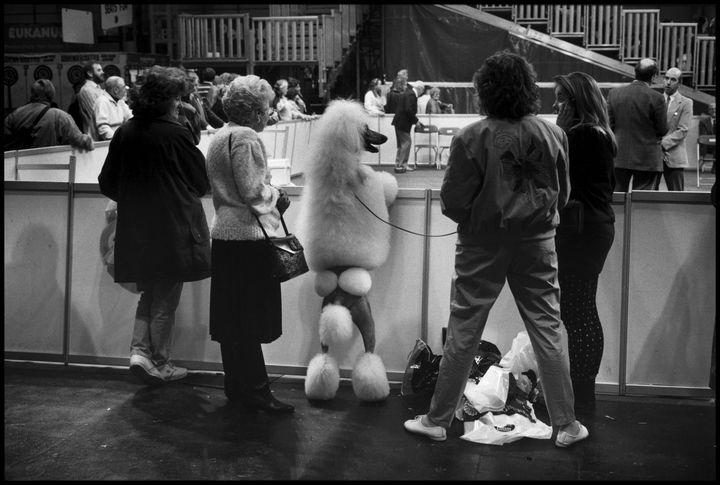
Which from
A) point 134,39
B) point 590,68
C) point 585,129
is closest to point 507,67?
point 585,129

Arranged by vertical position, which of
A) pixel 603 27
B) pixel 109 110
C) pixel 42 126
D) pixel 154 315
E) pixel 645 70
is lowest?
pixel 154 315

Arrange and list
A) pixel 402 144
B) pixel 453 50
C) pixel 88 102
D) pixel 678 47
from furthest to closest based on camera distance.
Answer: pixel 453 50 → pixel 678 47 → pixel 402 144 → pixel 88 102

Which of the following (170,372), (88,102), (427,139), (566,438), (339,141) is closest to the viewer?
(566,438)

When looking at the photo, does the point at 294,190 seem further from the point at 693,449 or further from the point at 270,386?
the point at 693,449

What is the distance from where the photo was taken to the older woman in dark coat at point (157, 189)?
4.41 meters

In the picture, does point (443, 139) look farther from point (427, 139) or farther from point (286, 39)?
point (286, 39)

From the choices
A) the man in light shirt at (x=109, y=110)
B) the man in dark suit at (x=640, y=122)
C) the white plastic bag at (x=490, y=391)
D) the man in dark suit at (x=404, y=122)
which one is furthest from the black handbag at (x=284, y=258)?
the man in dark suit at (x=404, y=122)

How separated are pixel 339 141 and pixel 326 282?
0.73 meters

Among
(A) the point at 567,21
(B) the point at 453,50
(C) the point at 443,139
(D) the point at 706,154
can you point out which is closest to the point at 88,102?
(C) the point at 443,139

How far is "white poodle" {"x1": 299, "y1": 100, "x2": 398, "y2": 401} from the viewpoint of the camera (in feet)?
14.3

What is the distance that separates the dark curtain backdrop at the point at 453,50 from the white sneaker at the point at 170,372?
1514 centimetres

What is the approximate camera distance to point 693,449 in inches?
153

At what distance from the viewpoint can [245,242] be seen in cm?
420

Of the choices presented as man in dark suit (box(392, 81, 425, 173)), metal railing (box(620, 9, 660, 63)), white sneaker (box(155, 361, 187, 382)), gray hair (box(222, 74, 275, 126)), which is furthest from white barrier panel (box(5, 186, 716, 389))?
metal railing (box(620, 9, 660, 63))
